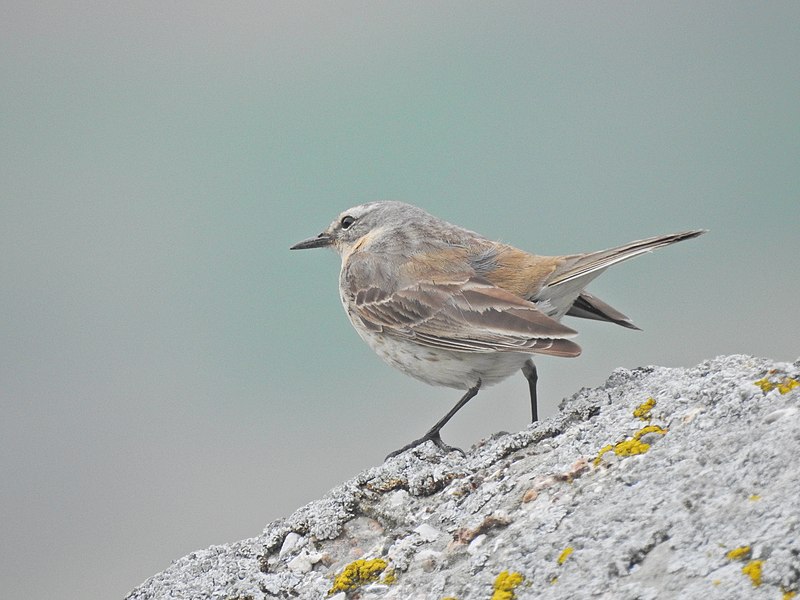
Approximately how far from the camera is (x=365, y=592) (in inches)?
167

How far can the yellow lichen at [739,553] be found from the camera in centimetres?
307

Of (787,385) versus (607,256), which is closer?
(787,385)

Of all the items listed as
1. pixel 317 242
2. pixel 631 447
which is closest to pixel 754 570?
pixel 631 447

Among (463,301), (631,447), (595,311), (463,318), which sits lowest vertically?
(631,447)

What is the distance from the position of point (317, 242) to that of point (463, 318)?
9.49ft

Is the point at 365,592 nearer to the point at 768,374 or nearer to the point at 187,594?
the point at 187,594

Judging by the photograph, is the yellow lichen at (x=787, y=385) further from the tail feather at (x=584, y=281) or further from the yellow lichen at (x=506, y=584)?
the tail feather at (x=584, y=281)

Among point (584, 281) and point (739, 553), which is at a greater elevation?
point (584, 281)

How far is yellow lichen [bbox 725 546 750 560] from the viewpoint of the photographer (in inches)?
121

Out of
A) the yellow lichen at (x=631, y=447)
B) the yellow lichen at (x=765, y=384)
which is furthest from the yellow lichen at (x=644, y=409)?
the yellow lichen at (x=765, y=384)

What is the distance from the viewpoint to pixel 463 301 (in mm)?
7031

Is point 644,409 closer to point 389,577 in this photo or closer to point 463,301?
point 389,577

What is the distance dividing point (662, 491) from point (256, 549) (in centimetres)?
235

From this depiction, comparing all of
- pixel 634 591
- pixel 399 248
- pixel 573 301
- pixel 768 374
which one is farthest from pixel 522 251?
pixel 634 591
